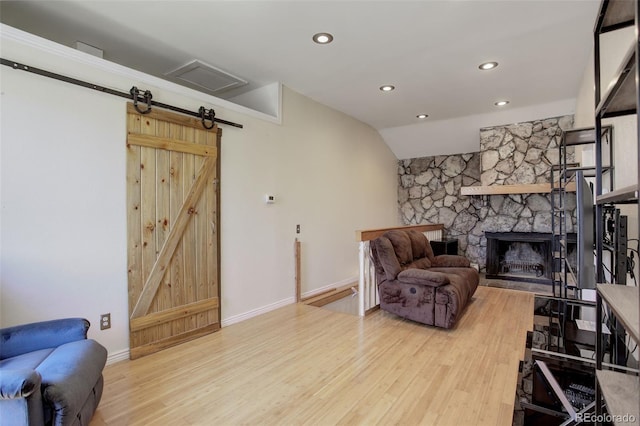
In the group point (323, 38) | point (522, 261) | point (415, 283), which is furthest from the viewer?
point (522, 261)

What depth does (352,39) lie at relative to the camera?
2.97 m

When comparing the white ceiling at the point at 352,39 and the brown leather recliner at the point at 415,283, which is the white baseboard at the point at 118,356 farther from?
the white ceiling at the point at 352,39

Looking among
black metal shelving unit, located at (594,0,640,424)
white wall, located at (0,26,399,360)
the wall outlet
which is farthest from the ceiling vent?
black metal shelving unit, located at (594,0,640,424)

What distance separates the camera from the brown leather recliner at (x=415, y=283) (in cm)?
328

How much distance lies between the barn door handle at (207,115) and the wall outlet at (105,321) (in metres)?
1.89

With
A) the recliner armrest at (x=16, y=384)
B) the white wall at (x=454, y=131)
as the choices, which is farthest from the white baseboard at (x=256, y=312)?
the white wall at (x=454, y=131)

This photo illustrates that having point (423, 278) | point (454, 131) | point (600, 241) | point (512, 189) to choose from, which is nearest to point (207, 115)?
point (423, 278)

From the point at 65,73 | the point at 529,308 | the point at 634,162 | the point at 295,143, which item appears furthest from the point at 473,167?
the point at 65,73

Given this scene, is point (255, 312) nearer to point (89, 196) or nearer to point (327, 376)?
point (327, 376)

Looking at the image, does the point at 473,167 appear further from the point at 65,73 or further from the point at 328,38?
the point at 65,73

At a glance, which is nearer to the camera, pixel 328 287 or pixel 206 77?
pixel 206 77

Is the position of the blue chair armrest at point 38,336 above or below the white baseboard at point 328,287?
above

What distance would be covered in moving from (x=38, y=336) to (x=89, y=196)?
3.47 ft

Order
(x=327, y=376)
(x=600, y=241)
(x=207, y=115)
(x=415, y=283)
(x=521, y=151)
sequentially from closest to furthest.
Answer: (x=600, y=241)
(x=327, y=376)
(x=207, y=115)
(x=415, y=283)
(x=521, y=151)
